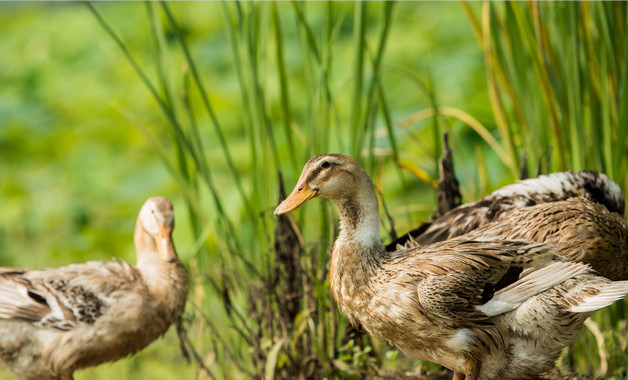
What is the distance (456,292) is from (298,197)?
2.13 feet

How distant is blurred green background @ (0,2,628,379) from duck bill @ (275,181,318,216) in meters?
0.83

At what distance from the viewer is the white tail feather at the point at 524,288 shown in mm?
3070

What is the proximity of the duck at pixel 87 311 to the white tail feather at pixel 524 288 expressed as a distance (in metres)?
1.42

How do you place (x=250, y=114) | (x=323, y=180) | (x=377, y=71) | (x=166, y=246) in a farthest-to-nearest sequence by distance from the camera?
(x=250, y=114)
(x=377, y=71)
(x=166, y=246)
(x=323, y=180)

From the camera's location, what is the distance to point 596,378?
407cm

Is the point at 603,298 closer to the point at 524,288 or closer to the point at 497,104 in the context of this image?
the point at 524,288

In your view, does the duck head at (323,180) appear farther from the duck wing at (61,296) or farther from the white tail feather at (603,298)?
the duck wing at (61,296)

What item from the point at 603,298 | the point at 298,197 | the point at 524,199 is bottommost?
the point at 603,298

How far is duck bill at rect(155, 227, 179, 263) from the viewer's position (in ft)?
12.4

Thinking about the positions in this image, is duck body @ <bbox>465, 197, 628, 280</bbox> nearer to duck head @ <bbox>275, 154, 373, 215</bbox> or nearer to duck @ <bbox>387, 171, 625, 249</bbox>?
duck @ <bbox>387, 171, 625, 249</bbox>

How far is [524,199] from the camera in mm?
3980

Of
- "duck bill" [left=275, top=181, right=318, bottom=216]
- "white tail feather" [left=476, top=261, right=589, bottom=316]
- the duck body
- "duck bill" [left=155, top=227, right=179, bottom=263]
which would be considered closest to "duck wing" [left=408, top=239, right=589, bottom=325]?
"white tail feather" [left=476, top=261, right=589, bottom=316]

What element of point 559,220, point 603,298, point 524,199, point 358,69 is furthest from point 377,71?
point 603,298

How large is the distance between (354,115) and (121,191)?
4345 millimetres
